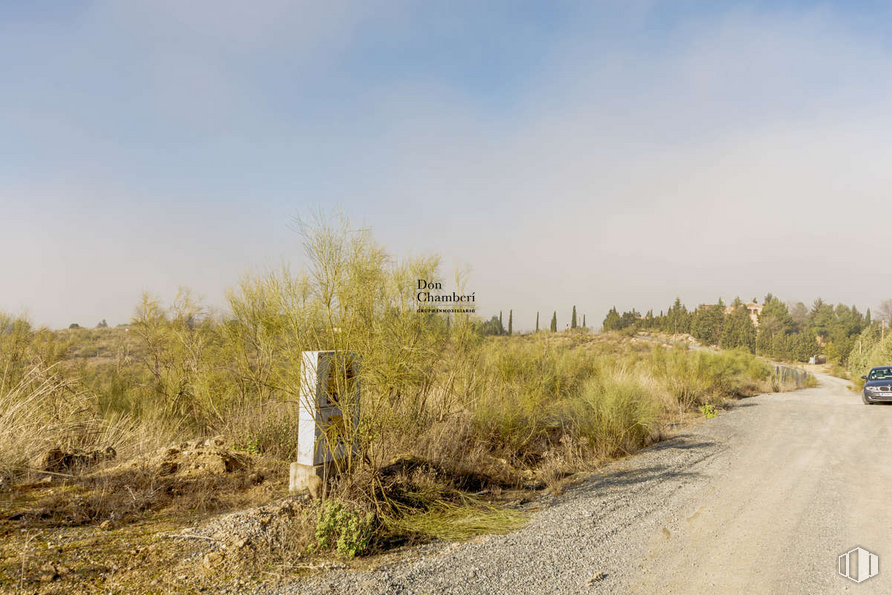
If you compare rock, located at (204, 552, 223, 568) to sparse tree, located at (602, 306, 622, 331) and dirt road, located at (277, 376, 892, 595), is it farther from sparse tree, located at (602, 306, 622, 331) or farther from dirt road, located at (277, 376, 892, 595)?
sparse tree, located at (602, 306, 622, 331)

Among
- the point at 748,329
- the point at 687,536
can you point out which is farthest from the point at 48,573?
the point at 748,329

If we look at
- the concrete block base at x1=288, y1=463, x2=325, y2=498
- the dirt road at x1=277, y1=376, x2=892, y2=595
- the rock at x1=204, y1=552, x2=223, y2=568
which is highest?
the concrete block base at x1=288, y1=463, x2=325, y2=498

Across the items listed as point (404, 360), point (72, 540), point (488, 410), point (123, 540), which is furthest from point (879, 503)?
point (72, 540)

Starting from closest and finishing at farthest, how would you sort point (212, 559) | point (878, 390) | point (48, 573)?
1. point (48, 573)
2. point (212, 559)
3. point (878, 390)

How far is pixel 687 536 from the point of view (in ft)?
16.0

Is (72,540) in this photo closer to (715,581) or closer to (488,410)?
(715,581)

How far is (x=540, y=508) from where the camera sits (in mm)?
5789

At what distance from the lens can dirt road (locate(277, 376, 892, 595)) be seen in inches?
151

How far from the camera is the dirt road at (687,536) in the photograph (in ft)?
12.6

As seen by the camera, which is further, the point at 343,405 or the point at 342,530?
the point at 343,405

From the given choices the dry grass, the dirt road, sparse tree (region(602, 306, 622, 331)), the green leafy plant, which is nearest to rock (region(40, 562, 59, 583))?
the dry grass

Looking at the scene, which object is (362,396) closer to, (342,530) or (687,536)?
(342,530)

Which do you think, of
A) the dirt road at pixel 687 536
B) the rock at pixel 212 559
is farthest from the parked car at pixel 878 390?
the rock at pixel 212 559

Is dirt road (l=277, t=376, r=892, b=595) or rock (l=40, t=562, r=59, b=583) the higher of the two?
rock (l=40, t=562, r=59, b=583)
